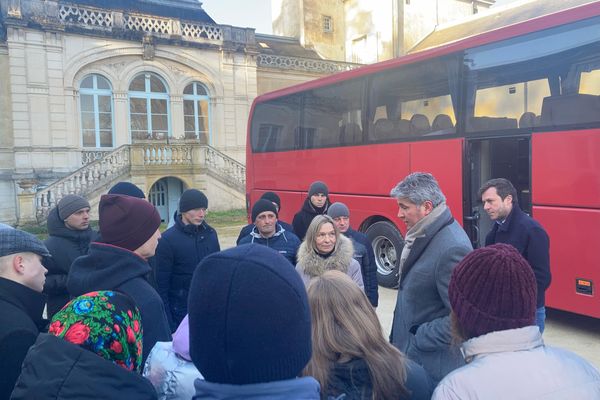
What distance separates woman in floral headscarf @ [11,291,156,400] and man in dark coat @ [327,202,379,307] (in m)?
2.96

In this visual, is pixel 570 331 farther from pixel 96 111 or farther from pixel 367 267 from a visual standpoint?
pixel 96 111

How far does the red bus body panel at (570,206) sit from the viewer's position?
5320 millimetres

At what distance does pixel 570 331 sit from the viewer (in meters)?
5.82

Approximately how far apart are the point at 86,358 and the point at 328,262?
2563 mm

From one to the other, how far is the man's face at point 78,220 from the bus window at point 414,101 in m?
5.10

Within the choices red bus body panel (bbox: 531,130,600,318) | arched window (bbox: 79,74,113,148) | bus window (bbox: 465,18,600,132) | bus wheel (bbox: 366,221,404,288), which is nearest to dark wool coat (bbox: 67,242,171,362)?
red bus body panel (bbox: 531,130,600,318)

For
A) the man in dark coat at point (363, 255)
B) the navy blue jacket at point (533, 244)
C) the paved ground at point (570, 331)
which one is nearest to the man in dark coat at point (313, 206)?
the man in dark coat at point (363, 255)

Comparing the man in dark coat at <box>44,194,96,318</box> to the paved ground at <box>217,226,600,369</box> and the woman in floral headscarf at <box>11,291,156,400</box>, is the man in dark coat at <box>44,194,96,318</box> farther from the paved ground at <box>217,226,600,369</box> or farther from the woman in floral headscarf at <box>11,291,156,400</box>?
the paved ground at <box>217,226,600,369</box>

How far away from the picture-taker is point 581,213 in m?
5.43

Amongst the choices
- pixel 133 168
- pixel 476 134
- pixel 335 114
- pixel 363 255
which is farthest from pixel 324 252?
pixel 133 168

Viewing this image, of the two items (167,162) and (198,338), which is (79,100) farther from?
(198,338)

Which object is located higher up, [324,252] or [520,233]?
[520,233]

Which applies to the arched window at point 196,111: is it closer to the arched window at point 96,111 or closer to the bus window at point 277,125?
the arched window at point 96,111

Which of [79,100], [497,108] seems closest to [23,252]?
[497,108]
